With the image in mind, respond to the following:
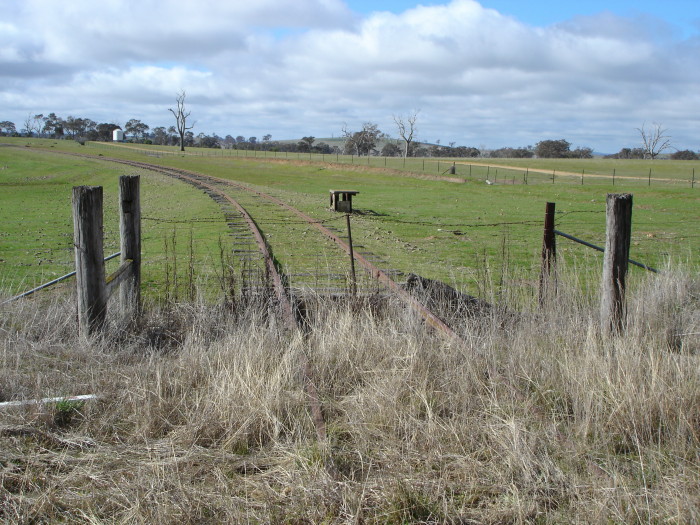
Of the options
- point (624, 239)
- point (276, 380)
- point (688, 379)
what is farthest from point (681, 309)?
point (276, 380)

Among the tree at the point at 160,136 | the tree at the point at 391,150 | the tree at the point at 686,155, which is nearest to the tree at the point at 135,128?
the tree at the point at 160,136

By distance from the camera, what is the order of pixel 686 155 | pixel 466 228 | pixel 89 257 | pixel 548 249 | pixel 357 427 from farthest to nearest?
pixel 686 155, pixel 466 228, pixel 548 249, pixel 89 257, pixel 357 427

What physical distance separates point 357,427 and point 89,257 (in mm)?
3439

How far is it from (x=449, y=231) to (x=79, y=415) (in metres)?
14.2

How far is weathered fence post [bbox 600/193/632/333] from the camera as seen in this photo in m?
6.62

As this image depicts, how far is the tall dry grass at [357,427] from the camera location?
357cm

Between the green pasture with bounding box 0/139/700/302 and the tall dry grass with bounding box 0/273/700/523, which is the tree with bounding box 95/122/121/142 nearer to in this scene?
the green pasture with bounding box 0/139/700/302

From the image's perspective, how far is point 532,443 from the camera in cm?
404

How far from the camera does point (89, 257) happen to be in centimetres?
641

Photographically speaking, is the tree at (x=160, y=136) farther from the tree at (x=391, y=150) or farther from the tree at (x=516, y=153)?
the tree at (x=516, y=153)

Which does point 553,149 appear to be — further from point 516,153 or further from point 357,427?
point 357,427

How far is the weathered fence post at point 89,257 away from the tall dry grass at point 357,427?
251 mm

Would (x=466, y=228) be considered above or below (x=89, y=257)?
below

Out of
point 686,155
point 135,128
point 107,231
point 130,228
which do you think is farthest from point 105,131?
point 130,228
